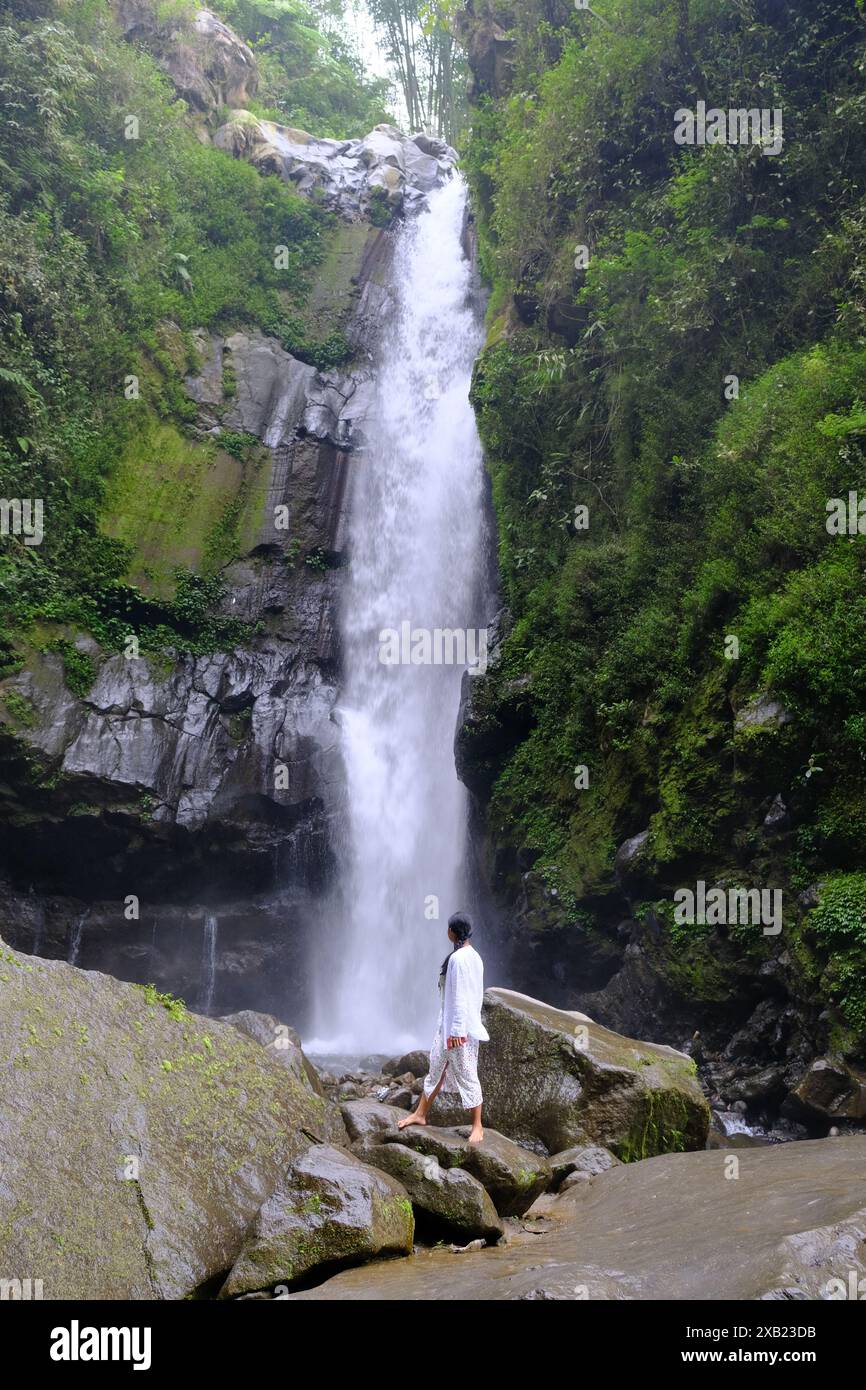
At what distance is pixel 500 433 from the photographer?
53.5 feet

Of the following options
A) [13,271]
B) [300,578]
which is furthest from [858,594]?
[13,271]

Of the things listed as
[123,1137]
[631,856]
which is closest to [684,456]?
[631,856]

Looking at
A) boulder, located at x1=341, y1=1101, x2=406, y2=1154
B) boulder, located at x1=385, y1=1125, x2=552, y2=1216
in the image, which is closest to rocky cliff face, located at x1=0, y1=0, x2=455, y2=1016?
boulder, located at x1=341, y1=1101, x2=406, y2=1154

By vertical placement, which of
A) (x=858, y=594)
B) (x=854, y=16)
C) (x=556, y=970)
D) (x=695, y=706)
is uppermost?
(x=854, y=16)

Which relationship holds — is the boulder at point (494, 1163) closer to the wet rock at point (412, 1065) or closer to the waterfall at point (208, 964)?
the wet rock at point (412, 1065)

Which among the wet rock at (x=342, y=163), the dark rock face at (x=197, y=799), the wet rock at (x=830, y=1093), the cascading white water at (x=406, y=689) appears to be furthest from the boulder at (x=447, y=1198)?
the wet rock at (x=342, y=163)

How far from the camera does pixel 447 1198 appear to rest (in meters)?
4.77

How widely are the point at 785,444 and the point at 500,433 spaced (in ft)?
22.9

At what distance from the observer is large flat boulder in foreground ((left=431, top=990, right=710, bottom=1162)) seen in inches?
259

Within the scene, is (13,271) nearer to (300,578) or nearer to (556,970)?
(300,578)

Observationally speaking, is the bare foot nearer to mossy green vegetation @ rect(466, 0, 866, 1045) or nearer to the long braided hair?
the long braided hair

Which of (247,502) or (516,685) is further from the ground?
(247,502)

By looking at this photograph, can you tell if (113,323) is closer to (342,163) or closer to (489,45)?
(489,45)

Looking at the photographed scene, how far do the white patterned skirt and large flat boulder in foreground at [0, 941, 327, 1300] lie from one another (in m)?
1.09
